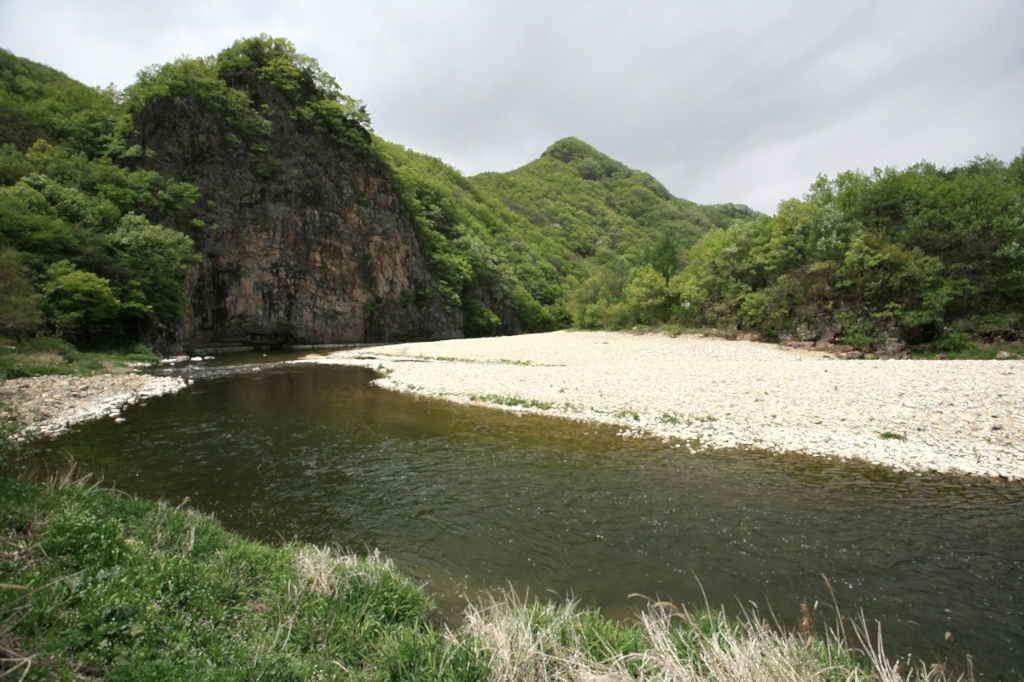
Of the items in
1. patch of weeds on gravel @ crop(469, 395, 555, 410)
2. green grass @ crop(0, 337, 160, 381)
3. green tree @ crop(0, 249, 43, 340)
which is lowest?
patch of weeds on gravel @ crop(469, 395, 555, 410)

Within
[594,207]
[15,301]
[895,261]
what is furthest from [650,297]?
[594,207]

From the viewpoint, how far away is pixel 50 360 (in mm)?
20797

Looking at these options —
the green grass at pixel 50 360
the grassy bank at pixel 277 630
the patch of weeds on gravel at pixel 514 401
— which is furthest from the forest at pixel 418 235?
the grassy bank at pixel 277 630

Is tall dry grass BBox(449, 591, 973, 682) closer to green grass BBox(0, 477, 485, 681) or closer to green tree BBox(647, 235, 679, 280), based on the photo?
green grass BBox(0, 477, 485, 681)

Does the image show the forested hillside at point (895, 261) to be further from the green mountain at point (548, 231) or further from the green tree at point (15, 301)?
the green tree at point (15, 301)

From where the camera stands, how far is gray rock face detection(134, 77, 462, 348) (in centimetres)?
4322

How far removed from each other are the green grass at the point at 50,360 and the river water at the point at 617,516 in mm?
9818

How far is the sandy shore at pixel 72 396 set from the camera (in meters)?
12.7

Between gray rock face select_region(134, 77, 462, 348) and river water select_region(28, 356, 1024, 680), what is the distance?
102 feet

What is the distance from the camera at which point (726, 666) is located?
3004 mm

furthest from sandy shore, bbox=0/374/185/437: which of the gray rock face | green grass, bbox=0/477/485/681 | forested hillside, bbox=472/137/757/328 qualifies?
forested hillside, bbox=472/137/757/328

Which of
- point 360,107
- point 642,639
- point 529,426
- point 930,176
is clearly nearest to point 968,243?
point 930,176

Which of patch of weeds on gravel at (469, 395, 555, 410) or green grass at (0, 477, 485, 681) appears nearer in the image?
green grass at (0, 477, 485, 681)

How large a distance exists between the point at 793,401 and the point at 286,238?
1962 inches
